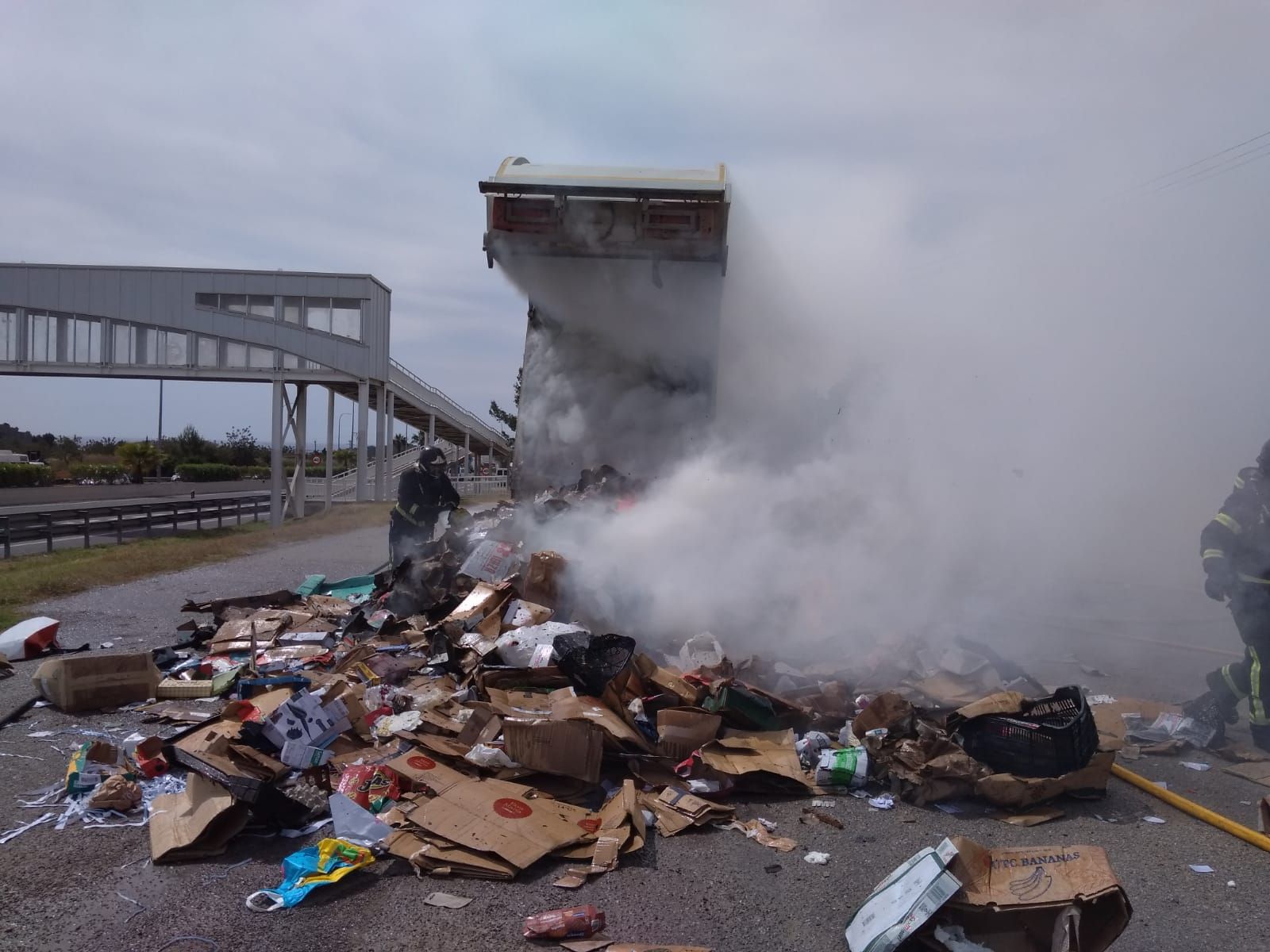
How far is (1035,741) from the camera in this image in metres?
4.00

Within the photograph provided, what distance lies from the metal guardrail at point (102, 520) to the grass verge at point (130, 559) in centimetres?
32

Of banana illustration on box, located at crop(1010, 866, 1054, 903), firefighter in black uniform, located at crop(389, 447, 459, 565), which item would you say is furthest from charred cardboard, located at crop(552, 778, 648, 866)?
firefighter in black uniform, located at crop(389, 447, 459, 565)

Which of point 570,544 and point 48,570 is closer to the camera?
point 570,544

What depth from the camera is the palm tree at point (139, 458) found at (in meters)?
39.4

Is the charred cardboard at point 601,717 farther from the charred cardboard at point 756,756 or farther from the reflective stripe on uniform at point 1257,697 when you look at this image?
the reflective stripe on uniform at point 1257,697

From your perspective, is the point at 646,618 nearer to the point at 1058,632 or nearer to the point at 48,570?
the point at 1058,632

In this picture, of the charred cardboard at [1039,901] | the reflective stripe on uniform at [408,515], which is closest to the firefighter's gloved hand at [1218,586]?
the charred cardboard at [1039,901]

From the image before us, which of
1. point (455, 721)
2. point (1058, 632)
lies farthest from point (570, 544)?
point (1058, 632)

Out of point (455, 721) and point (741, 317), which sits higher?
point (741, 317)

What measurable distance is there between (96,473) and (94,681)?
138 ft

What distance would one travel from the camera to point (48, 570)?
10.7 meters

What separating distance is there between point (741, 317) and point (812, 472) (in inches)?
59.7

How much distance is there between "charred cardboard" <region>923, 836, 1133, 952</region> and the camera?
8.51 ft

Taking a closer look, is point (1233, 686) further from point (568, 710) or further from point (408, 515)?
point (408, 515)
